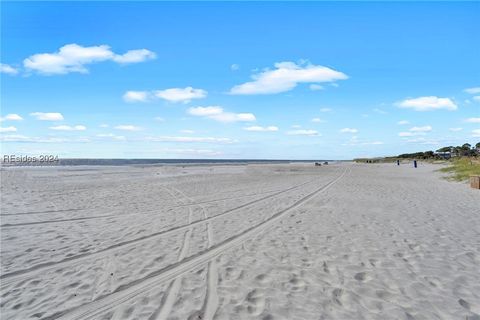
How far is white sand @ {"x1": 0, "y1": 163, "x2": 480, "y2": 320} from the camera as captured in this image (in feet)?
15.2

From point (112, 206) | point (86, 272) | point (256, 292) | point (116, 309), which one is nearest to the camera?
point (116, 309)

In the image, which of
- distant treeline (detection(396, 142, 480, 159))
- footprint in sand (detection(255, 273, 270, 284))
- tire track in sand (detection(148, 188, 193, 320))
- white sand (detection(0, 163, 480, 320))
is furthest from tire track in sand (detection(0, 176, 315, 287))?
distant treeline (detection(396, 142, 480, 159))

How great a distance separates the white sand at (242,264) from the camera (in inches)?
182

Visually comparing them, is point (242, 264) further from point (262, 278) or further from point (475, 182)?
point (475, 182)

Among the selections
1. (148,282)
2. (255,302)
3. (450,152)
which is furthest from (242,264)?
(450,152)

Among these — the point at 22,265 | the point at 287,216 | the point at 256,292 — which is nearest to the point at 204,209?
the point at 287,216

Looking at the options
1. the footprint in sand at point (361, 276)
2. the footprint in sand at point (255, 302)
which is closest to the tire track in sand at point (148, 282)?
the footprint in sand at point (255, 302)

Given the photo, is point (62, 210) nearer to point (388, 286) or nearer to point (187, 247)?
point (187, 247)

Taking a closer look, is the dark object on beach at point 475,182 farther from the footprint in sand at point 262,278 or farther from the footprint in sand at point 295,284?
the footprint in sand at point 262,278

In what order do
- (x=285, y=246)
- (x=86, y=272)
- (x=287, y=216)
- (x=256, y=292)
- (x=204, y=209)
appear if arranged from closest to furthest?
(x=256, y=292), (x=86, y=272), (x=285, y=246), (x=287, y=216), (x=204, y=209)

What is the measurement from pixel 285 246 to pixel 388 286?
2774mm

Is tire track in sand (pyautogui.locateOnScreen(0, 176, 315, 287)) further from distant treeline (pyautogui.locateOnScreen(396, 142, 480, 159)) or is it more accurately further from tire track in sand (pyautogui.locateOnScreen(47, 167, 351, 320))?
distant treeline (pyautogui.locateOnScreen(396, 142, 480, 159))

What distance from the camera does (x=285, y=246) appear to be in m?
7.57

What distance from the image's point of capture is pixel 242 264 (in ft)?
20.9
